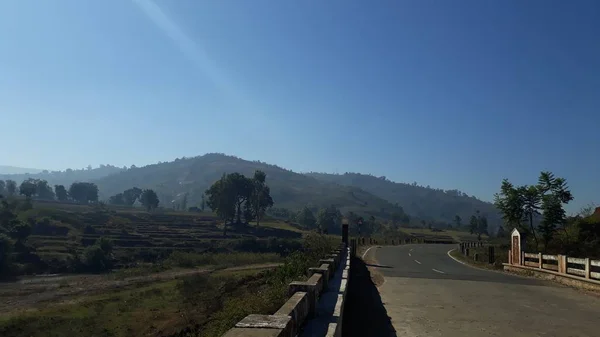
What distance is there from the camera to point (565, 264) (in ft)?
61.1

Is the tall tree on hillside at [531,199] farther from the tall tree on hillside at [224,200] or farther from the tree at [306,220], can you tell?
the tree at [306,220]

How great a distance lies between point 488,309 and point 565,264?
927 cm

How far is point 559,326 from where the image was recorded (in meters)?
9.44

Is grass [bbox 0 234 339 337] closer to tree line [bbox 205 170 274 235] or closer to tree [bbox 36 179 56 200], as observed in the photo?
tree line [bbox 205 170 274 235]

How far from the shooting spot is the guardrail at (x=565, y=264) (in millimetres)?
16309

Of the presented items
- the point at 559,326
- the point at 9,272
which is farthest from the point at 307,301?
the point at 9,272

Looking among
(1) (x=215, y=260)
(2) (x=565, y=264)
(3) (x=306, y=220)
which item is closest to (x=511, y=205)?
(2) (x=565, y=264)

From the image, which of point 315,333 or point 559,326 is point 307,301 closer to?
point 315,333

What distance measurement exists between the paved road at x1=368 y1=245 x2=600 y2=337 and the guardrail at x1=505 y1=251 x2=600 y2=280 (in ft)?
3.21

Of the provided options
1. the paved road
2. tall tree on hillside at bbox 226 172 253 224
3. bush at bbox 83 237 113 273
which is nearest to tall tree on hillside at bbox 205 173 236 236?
tall tree on hillside at bbox 226 172 253 224

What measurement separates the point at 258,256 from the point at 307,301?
185ft

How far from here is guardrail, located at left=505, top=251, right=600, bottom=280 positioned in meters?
16.3

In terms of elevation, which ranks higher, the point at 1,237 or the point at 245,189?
the point at 245,189

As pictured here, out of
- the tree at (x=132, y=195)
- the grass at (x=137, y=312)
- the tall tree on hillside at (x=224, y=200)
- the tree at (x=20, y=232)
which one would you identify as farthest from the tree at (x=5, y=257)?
the tree at (x=132, y=195)
